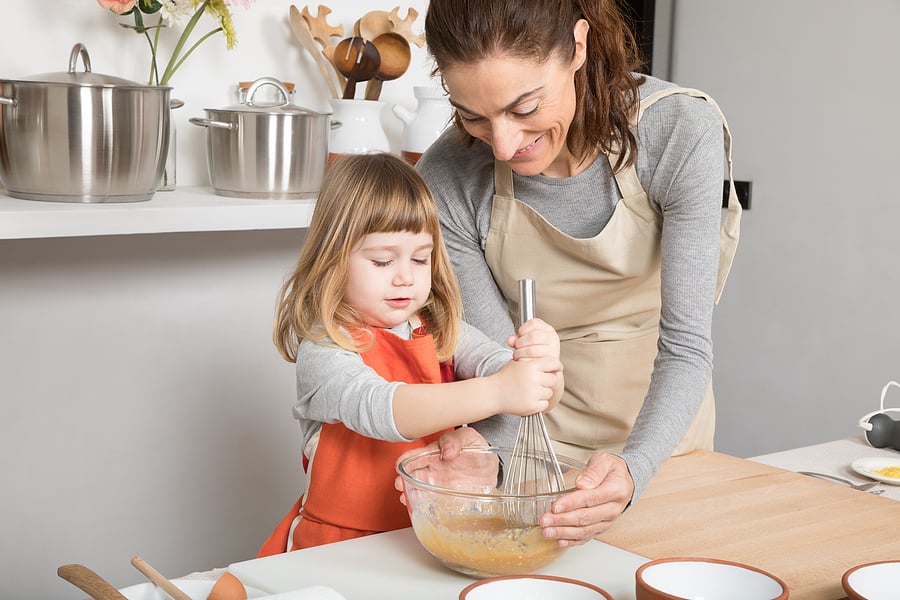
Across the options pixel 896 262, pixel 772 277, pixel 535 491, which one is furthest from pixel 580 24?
pixel 772 277

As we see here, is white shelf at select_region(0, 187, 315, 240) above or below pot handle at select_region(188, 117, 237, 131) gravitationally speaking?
below

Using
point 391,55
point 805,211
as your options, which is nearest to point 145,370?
point 391,55

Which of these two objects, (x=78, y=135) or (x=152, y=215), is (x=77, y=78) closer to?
(x=78, y=135)

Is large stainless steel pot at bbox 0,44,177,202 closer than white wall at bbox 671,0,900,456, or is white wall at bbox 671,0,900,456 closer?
large stainless steel pot at bbox 0,44,177,202

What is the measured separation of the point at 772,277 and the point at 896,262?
42 cm

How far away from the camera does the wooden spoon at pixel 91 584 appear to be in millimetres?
789

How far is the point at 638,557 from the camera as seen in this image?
1.00 meters

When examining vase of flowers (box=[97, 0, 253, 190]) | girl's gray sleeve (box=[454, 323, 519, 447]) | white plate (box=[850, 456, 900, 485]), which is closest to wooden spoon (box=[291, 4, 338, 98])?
vase of flowers (box=[97, 0, 253, 190])

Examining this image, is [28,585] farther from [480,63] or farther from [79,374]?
[480,63]

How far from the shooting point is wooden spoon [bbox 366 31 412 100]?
2197 mm

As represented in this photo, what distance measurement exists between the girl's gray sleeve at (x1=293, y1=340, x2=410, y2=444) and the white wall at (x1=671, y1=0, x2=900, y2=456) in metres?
1.99

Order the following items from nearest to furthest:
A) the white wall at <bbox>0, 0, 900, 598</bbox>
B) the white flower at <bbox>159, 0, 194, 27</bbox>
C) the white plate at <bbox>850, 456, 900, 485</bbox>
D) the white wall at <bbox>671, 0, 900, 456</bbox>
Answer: the white plate at <bbox>850, 456, 900, 485</bbox> < the white flower at <bbox>159, 0, 194, 27</bbox> < the white wall at <bbox>0, 0, 900, 598</bbox> < the white wall at <bbox>671, 0, 900, 456</bbox>

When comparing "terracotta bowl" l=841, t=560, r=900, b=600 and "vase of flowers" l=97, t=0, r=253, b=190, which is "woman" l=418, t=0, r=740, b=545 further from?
"vase of flowers" l=97, t=0, r=253, b=190

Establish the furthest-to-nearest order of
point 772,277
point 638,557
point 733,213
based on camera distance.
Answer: point 772,277 → point 733,213 → point 638,557
